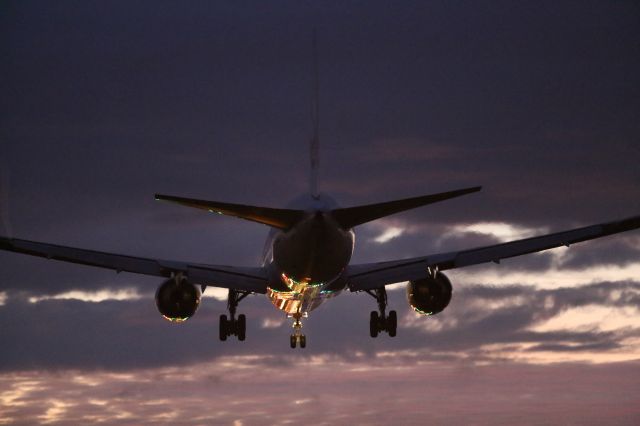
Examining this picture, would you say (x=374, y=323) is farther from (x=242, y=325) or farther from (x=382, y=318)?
(x=242, y=325)

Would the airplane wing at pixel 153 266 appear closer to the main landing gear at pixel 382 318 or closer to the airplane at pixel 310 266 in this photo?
the airplane at pixel 310 266

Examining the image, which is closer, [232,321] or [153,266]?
[153,266]

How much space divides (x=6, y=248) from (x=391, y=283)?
16.5 metres

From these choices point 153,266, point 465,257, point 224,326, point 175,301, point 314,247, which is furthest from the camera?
point 224,326

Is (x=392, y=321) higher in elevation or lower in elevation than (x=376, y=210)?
higher

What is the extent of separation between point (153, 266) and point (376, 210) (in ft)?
46.3

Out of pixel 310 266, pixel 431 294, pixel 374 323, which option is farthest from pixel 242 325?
pixel 310 266

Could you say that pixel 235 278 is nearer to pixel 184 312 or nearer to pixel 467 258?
pixel 184 312

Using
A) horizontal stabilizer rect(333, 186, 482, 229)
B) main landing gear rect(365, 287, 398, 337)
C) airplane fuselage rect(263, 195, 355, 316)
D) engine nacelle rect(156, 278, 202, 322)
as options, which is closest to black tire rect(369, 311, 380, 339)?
main landing gear rect(365, 287, 398, 337)

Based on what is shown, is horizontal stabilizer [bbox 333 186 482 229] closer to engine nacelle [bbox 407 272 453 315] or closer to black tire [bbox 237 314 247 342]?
engine nacelle [bbox 407 272 453 315]

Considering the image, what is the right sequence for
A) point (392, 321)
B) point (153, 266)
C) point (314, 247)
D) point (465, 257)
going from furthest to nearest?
1. point (392, 321)
2. point (465, 257)
3. point (153, 266)
4. point (314, 247)

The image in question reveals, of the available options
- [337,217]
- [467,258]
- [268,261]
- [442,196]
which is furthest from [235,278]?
[442,196]

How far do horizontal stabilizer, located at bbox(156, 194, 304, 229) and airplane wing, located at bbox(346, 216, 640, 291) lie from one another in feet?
41.4

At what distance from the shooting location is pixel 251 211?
3500cm
